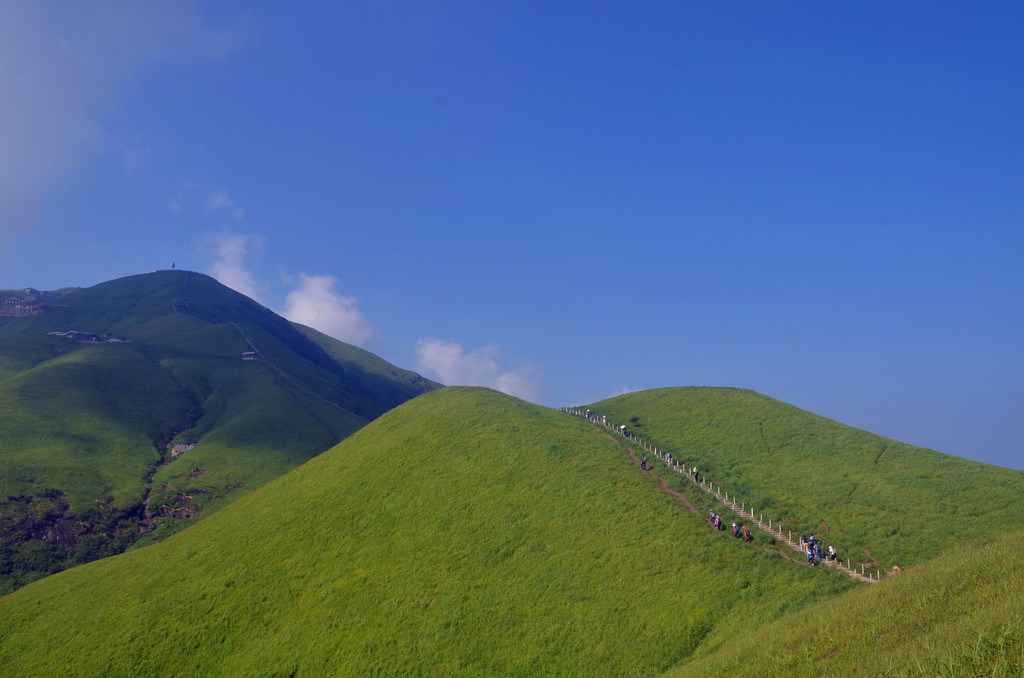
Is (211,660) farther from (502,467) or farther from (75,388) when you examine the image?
(75,388)

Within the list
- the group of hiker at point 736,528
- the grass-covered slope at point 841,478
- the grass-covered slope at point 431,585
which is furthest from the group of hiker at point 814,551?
the group of hiker at point 736,528

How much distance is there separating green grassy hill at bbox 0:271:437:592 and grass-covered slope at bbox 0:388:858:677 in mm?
33974

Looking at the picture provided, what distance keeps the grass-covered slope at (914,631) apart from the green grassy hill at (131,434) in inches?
3372

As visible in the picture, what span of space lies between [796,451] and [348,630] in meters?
54.7

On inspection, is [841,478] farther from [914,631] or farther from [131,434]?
[131,434]

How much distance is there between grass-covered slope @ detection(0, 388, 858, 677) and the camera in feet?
115

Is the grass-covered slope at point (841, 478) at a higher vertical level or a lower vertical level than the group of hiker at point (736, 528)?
higher

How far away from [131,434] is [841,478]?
123 m

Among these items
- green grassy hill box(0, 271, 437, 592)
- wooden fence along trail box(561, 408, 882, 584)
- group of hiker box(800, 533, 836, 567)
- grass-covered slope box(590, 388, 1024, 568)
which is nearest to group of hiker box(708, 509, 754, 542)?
wooden fence along trail box(561, 408, 882, 584)

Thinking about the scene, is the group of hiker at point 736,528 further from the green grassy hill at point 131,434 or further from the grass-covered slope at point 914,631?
the green grassy hill at point 131,434

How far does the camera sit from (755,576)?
3772 cm

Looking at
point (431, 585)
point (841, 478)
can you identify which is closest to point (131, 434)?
point (431, 585)

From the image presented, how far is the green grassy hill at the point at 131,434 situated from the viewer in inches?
3209

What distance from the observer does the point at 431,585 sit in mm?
41531
